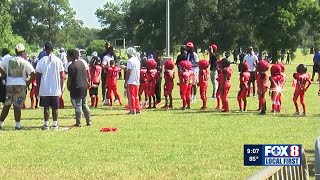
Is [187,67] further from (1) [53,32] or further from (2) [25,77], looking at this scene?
(1) [53,32]

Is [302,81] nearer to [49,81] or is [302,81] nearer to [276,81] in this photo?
[276,81]

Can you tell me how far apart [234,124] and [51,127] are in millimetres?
4286

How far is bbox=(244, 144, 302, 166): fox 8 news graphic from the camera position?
5125 millimetres

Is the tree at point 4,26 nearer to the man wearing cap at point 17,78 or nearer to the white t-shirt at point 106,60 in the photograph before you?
the white t-shirt at point 106,60

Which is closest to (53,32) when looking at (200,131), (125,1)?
(125,1)

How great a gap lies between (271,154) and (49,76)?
405 inches

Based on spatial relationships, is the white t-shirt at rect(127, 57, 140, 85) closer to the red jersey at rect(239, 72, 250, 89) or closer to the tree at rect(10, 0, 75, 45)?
the red jersey at rect(239, 72, 250, 89)

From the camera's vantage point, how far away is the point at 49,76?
14.9 meters

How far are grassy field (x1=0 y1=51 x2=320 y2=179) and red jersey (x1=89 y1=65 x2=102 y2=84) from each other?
5.39 feet

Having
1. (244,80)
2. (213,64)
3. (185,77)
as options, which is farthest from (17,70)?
(213,64)

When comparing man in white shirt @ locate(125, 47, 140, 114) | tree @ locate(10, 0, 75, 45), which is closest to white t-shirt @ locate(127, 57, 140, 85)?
man in white shirt @ locate(125, 47, 140, 114)

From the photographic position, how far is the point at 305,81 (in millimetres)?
18031

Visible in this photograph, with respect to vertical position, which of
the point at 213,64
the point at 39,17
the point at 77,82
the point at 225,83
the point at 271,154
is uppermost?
the point at 39,17

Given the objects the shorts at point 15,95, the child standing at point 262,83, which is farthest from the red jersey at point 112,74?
the shorts at point 15,95
